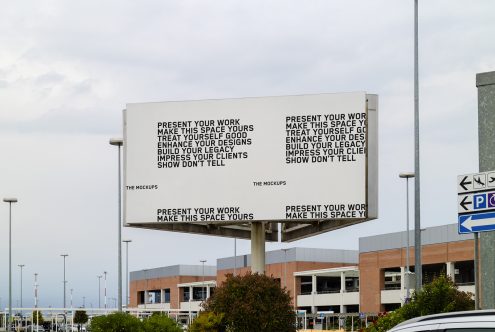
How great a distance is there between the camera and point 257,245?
3981 cm

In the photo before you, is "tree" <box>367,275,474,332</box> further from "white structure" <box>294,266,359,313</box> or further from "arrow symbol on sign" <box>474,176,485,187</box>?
"white structure" <box>294,266,359,313</box>

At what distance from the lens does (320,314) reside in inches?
3593

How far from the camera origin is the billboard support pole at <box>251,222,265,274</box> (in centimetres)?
3969

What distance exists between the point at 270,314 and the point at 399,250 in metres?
54.6

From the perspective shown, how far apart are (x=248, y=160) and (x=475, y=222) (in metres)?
22.7

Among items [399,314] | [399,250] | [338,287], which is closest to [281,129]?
[399,314]

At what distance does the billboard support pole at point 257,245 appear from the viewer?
39.7 metres

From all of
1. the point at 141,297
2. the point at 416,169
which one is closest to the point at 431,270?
the point at 416,169

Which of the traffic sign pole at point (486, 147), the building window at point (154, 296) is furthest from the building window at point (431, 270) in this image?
the building window at point (154, 296)

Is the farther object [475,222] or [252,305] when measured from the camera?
[252,305]

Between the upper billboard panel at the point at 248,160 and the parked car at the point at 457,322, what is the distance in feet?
96.0

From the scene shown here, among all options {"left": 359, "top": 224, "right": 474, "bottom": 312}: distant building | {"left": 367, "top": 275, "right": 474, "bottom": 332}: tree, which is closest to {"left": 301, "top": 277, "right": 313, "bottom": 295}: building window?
{"left": 359, "top": 224, "right": 474, "bottom": 312}: distant building

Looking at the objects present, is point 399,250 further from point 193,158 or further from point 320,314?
point 193,158

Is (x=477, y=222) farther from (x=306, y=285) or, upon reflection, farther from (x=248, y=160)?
(x=306, y=285)
